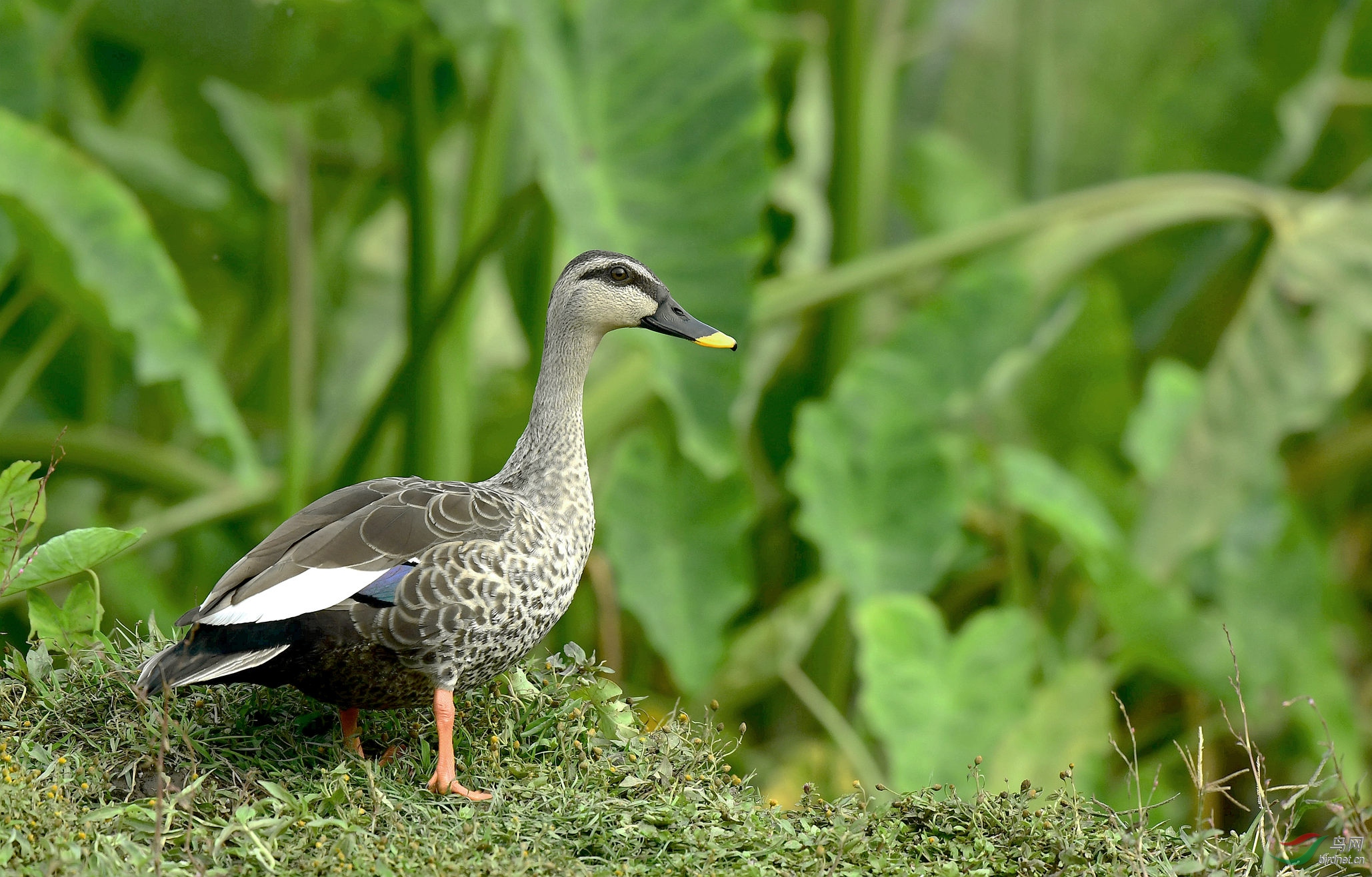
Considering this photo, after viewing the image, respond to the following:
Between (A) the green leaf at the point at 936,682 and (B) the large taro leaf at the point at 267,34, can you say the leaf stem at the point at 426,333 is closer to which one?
(B) the large taro leaf at the point at 267,34

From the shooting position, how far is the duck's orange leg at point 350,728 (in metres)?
1.95

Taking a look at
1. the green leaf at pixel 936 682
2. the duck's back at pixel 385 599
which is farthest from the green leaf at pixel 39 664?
the green leaf at pixel 936 682

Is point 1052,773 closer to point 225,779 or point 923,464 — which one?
point 923,464

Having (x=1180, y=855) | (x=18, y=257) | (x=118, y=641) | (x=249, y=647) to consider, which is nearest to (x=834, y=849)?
(x=1180, y=855)

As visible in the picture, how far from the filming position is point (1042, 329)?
15.4ft

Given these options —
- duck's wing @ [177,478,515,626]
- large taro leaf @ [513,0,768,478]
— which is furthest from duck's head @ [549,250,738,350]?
large taro leaf @ [513,0,768,478]

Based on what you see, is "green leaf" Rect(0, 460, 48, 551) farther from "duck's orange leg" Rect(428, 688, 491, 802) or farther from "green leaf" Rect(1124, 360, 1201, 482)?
"green leaf" Rect(1124, 360, 1201, 482)

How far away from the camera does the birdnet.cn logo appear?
1.82 m

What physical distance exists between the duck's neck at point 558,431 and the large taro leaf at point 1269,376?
106 inches

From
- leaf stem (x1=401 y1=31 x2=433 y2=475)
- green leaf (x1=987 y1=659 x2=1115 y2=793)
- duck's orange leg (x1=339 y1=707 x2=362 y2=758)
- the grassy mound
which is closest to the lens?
the grassy mound

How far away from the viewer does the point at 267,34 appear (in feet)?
11.0

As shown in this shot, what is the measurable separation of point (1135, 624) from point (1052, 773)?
0.61m

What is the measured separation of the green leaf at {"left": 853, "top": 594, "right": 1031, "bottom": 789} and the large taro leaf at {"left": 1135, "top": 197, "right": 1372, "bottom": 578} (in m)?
0.85

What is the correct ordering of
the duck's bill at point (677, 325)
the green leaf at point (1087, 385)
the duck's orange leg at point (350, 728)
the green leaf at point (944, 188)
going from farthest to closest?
the green leaf at point (944, 188), the green leaf at point (1087, 385), the duck's bill at point (677, 325), the duck's orange leg at point (350, 728)
